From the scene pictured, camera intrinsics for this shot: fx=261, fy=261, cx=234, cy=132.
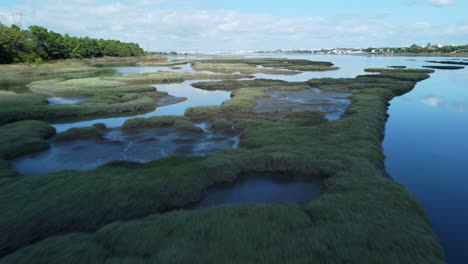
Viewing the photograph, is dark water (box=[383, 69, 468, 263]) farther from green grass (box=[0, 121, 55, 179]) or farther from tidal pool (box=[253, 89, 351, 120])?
green grass (box=[0, 121, 55, 179])

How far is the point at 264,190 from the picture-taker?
13695 millimetres

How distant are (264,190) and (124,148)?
12.3 m

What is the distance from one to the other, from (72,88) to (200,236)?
163 feet

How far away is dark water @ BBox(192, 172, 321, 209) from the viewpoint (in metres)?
12.7

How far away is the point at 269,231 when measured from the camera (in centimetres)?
876

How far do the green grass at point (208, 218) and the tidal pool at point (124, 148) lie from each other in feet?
10.8

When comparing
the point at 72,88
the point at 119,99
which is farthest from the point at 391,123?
the point at 72,88

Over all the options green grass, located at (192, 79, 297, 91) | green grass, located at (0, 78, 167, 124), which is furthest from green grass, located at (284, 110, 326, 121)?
green grass, located at (192, 79, 297, 91)

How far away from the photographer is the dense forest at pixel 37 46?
85.0 m

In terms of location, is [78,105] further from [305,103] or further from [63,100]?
[305,103]

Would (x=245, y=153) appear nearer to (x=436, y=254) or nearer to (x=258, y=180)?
(x=258, y=180)

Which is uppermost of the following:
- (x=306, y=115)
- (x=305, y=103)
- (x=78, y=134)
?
(x=305, y=103)

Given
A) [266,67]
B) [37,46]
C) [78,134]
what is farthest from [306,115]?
[37,46]

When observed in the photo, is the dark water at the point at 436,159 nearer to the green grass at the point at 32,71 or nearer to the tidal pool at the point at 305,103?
the tidal pool at the point at 305,103
